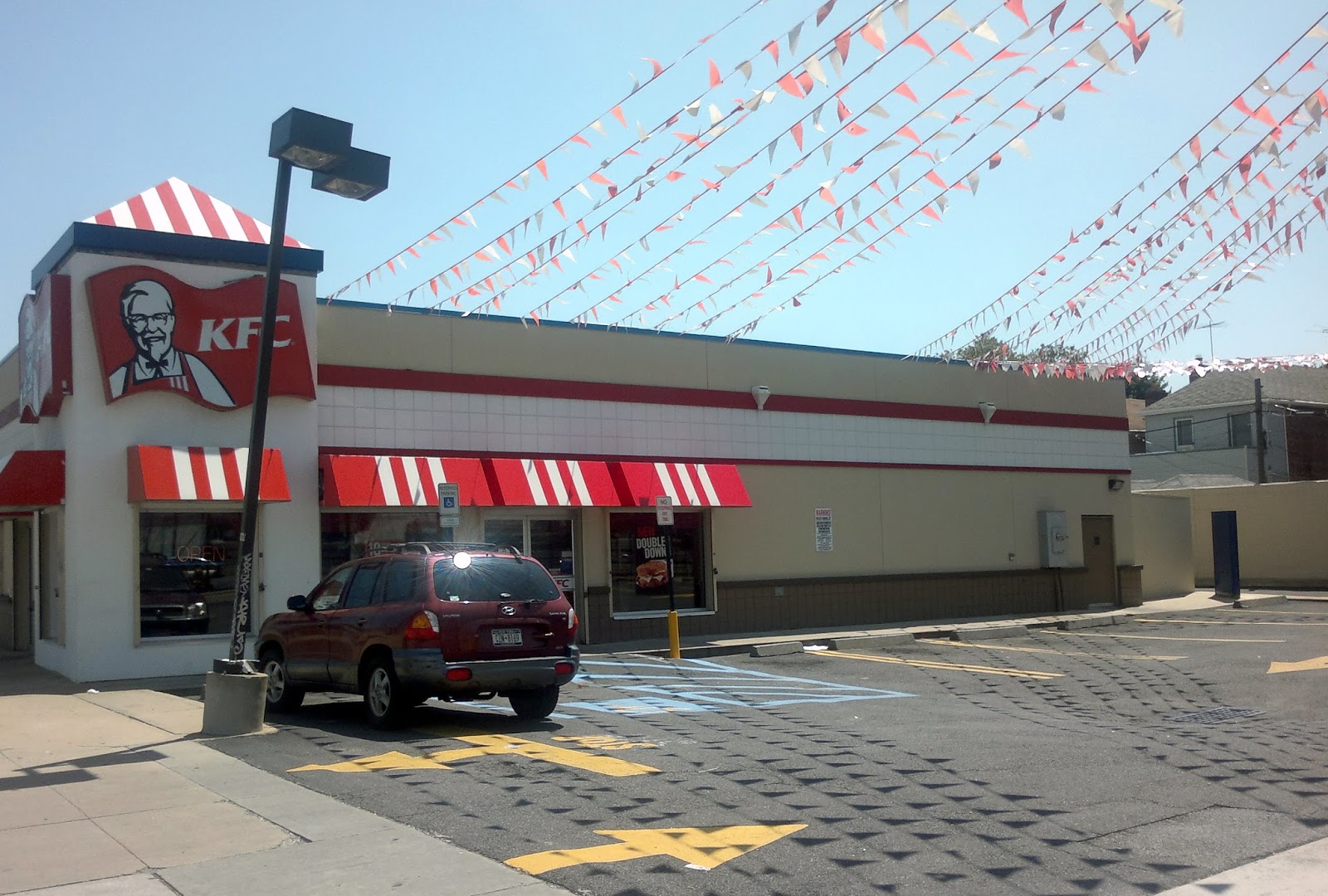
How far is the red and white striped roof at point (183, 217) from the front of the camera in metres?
17.2

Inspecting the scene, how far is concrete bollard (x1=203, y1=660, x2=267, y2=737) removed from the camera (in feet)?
36.7

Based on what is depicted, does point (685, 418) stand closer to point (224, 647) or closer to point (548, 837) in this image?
point (224, 647)

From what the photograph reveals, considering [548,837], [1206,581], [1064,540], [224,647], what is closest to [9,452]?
[224,647]

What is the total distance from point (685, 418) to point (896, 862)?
1629 centimetres

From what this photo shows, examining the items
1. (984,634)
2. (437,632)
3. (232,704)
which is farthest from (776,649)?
(232,704)

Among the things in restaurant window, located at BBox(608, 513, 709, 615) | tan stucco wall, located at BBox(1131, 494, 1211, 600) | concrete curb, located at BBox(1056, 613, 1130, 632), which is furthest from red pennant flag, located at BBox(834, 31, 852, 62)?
tan stucco wall, located at BBox(1131, 494, 1211, 600)

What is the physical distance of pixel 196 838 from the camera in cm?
725

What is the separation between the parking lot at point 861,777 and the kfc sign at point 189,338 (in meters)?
5.32

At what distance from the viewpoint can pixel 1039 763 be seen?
915 cm

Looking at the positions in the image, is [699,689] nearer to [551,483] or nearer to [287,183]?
[551,483]

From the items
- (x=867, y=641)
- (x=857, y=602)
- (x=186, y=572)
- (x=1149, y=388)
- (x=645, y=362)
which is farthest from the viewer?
(x=1149, y=388)

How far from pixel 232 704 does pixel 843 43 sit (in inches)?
311

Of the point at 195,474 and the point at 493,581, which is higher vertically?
the point at 195,474

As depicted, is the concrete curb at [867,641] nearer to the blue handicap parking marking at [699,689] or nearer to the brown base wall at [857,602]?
the brown base wall at [857,602]
